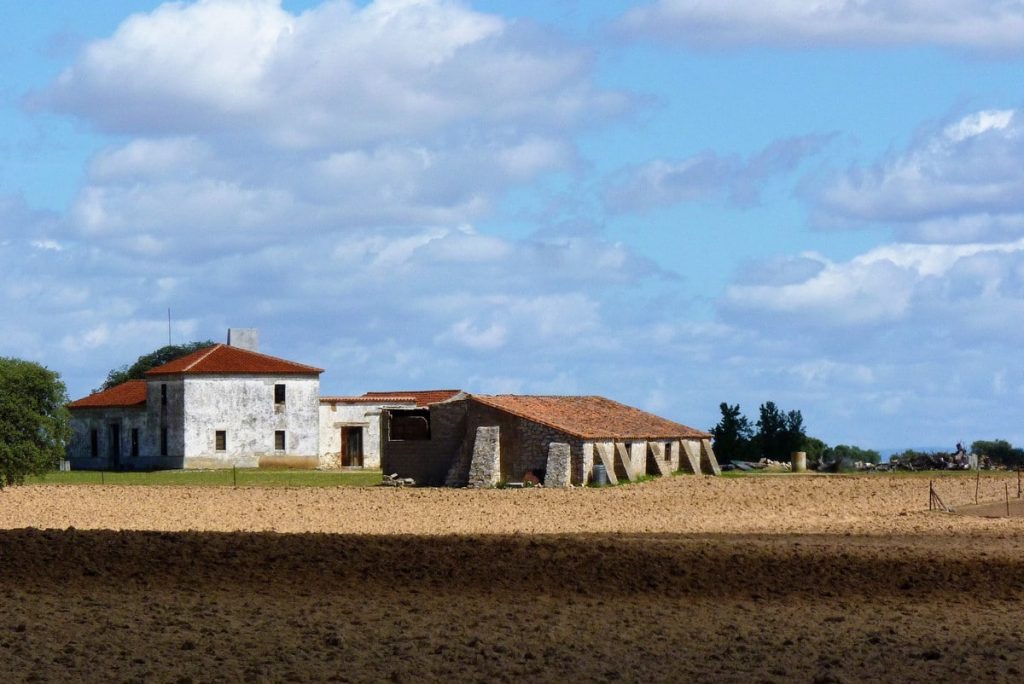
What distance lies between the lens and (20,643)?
16.6 meters

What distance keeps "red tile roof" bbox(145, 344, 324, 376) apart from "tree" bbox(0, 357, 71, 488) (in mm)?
21022

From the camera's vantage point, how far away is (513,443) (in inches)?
2148

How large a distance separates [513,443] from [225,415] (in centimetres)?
2560

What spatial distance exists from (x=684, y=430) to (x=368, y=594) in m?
A: 45.7

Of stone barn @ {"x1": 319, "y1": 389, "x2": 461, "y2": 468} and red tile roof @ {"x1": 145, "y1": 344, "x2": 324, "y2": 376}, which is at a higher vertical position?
red tile roof @ {"x1": 145, "y1": 344, "x2": 324, "y2": 376}

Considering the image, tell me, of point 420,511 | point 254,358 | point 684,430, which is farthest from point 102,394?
point 420,511

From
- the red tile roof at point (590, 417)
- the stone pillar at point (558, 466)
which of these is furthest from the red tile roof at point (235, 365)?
the stone pillar at point (558, 466)

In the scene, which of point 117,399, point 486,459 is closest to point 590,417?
point 486,459

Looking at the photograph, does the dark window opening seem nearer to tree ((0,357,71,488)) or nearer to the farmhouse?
the farmhouse

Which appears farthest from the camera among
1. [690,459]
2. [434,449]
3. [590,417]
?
[690,459]

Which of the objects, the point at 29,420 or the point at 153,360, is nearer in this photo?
the point at 29,420

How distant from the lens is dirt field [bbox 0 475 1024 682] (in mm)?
15398

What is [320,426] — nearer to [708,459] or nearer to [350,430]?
[350,430]

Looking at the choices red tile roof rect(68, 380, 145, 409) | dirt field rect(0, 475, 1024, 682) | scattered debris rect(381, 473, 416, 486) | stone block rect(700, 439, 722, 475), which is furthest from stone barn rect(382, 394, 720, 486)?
red tile roof rect(68, 380, 145, 409)
